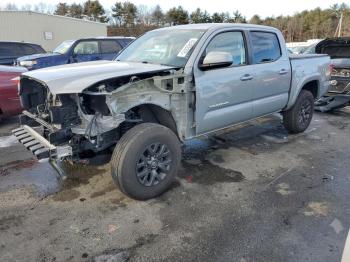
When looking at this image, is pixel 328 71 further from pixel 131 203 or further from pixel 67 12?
pixel 67 12

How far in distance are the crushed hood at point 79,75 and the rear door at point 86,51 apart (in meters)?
7.27

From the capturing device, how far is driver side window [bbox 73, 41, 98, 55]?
11.0 meters

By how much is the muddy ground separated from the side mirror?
1422 millimetres

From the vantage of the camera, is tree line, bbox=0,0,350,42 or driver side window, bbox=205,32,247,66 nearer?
driver side window, bbox=205,32,247,66

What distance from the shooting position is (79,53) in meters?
10.9

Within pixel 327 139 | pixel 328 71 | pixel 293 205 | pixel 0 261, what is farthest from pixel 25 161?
pixel 328 71

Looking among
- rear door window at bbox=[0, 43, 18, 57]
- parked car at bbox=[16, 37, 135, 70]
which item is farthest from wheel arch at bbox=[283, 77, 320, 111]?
rear door window at bbox=[0, 43, 18, 57]

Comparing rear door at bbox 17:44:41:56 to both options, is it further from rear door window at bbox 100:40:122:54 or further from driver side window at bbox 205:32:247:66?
driver side window at bbox 205:32:247:66

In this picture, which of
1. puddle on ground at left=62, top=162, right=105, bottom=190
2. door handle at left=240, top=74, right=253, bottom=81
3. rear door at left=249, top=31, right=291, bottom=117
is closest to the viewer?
puddle on ground at left=62, top=162, right=105, bottom=190

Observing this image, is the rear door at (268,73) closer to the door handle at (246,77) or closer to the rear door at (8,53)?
the door handle at (246,77)

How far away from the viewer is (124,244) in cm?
303

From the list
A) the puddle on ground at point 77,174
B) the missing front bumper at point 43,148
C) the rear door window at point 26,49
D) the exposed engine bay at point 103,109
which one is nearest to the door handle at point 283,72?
the exposed engine bay at point 103,109

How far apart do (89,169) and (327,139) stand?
4219 mm

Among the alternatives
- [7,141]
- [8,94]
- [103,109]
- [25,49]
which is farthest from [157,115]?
[25,49]
